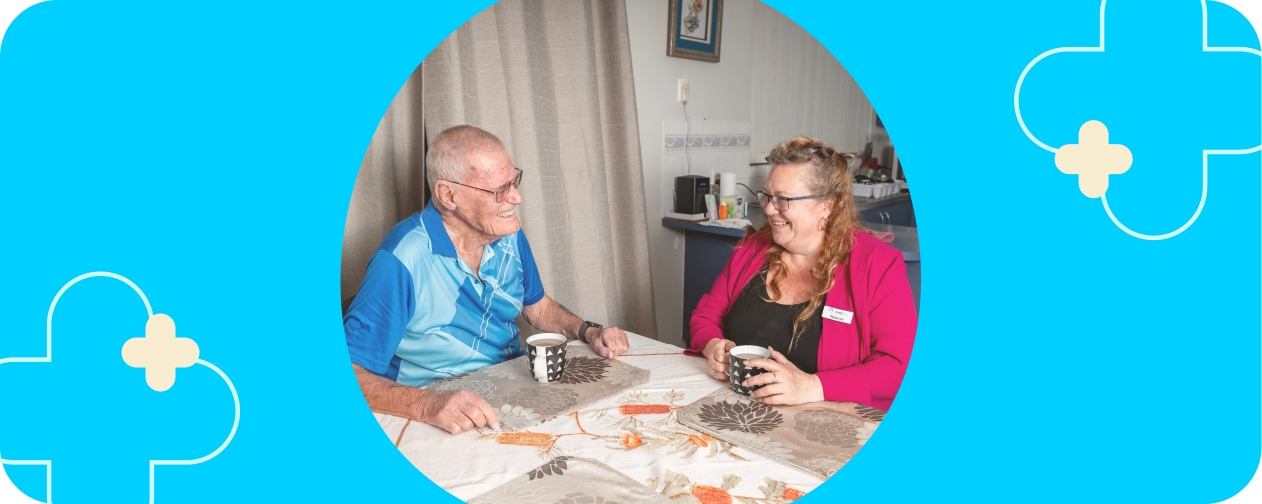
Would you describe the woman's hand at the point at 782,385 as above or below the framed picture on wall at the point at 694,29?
below

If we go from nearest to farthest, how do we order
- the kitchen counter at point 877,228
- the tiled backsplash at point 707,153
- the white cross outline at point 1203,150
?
the white cross outline at point 1203,150, the kitchen counter at point 877,228, the tiled backsplash at point 707,153

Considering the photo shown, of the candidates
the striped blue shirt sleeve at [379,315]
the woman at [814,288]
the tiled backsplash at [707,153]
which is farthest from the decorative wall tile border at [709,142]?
the striped blue shirt sleeve at [379,315]

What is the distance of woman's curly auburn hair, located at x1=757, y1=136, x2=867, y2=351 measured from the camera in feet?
5.55

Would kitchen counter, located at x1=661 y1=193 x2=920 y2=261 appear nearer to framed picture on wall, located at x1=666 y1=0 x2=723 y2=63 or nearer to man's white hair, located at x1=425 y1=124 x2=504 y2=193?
framed picture on wall, located at x1=666 y1=0 x2=723 y2=63

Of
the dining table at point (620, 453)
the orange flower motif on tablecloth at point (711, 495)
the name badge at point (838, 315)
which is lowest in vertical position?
the orange flower motif on tablecloth at point (711, 495)

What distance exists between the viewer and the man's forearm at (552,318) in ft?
5.98

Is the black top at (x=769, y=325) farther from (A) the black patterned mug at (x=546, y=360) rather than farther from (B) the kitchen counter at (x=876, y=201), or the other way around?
(B) the kitchen counter at (x=876, y=201)

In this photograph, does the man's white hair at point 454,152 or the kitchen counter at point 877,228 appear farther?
the kitchen counter at point 877,228

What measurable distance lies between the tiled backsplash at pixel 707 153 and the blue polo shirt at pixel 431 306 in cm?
167

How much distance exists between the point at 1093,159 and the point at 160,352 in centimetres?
124

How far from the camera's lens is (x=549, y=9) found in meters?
2.30

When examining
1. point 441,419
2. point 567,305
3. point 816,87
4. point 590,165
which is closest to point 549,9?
point 590,165

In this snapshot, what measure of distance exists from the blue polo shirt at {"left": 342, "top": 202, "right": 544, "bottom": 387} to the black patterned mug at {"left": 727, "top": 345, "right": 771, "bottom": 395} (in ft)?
2.19

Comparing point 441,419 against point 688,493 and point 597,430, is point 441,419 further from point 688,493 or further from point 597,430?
point 688,493
